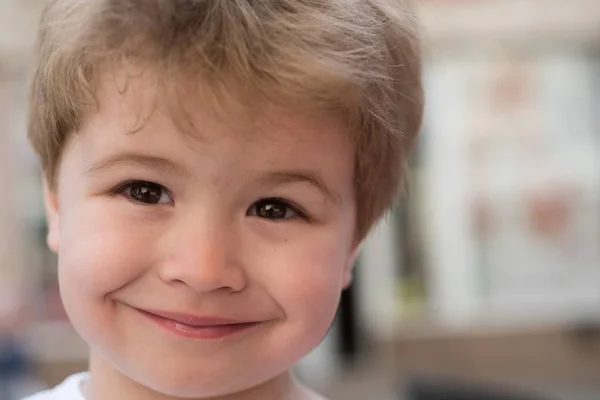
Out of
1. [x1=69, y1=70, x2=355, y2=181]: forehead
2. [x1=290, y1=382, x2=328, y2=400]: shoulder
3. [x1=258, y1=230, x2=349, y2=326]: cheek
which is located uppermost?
[x1=69, y1=70, x2=355, y2=181]: forehead

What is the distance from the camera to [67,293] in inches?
21.2

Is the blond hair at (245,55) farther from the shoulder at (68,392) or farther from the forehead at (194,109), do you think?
the shoulder at (68,392)

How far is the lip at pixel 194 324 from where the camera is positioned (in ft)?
1.70

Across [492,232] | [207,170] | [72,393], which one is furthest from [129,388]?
[492,232]

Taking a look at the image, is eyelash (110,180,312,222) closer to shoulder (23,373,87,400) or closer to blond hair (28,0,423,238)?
blond hair (28,0,423,238)

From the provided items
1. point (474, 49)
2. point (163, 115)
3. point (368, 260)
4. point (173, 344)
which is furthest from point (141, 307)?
point (474, 49)

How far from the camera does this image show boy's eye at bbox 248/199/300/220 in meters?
0.53

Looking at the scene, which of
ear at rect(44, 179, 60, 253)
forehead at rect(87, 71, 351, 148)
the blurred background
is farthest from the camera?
the blurred background

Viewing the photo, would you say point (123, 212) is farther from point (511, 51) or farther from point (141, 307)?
point (511, 51)

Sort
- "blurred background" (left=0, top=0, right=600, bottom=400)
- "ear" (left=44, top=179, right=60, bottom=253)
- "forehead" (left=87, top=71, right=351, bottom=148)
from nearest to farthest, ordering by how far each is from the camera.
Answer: "forehead" (left=87, top=71, right=351, bottom=148), "ear" (left=44, top=179, right=60, bottom=253), "blurred background" (left=0, top=0, right=600, bottom=400)

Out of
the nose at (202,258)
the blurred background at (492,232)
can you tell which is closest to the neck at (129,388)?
the nose at (202,258)

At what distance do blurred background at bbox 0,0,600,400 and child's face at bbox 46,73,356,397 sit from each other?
170 cm

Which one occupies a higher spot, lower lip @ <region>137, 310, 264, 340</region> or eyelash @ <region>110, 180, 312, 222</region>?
eyelash @ <region>110, 180, 312, 222</region>

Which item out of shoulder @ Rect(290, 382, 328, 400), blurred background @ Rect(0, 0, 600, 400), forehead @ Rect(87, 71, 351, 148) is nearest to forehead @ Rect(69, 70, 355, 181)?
forehead @ Rect(87, 71, 351, 148)
